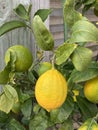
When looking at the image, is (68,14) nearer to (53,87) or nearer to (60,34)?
(53,87)

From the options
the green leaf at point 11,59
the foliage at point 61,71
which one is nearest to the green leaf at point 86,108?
the foliage at point 61,71

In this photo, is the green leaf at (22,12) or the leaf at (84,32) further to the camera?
the green leaf at (22,12)

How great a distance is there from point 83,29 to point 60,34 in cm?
121

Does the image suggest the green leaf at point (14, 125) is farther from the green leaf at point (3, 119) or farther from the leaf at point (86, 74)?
the leaf at point (86, 74)

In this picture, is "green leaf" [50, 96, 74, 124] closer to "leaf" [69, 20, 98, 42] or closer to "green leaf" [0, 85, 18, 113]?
"green leaf" [0, 85, 18, 113]

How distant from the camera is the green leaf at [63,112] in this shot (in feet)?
2.58

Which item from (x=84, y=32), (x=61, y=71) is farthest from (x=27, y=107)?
(x=84, y=32)

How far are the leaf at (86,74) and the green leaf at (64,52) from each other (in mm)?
90

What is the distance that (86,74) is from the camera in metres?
0.68

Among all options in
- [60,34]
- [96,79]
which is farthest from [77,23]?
[60,34]

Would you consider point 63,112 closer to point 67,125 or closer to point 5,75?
point 67,125

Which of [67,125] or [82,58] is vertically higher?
[82,58]

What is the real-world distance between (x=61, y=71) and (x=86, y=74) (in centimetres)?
12

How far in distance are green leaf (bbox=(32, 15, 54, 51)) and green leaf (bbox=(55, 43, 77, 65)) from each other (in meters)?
0.02
